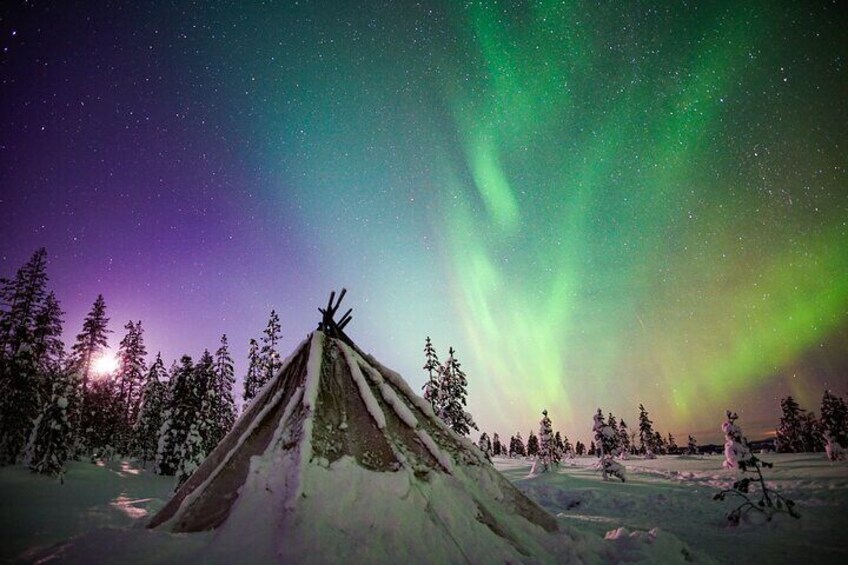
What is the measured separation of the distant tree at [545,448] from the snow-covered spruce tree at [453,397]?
14.7 metres

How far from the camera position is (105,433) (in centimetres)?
4044

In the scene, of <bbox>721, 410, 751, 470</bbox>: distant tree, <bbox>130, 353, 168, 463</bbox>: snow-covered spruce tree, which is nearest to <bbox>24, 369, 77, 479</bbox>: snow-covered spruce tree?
<bbox>130, 353, 168, 463</bbox>: snow-covered spruce tree

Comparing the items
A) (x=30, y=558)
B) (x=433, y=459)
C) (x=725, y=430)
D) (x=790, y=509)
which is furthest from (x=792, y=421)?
(x=30, y=558)

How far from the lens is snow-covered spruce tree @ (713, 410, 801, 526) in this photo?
12547 mm

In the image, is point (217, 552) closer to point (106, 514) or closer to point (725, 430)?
point (106, 514)

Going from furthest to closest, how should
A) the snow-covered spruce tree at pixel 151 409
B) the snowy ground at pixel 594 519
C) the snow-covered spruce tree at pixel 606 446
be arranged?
the snow-covered spruce tree at pixel 151 409 → the snow-covered spruce tree at pixel 606 446 → the snowy ground at pixel 594 519

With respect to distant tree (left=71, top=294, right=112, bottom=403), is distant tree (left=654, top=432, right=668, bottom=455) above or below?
below

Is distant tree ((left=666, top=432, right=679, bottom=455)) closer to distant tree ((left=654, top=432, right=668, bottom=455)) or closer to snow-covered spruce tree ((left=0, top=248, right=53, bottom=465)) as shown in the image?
distant tree ((left=654, top=432, right=668, bottom=455))

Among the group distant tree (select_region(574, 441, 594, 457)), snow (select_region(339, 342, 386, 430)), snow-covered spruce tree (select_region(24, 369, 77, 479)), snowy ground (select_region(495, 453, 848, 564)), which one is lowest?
distant tree (select_region(574, 441, 594, 457))

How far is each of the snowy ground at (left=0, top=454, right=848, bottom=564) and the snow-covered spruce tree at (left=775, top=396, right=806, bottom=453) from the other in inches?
2529

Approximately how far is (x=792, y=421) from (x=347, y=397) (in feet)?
319

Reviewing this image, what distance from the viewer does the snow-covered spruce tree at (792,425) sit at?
225 ft

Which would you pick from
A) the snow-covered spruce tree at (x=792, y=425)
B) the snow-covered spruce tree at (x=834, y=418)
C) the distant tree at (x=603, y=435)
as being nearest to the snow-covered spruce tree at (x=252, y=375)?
the distant tree at (x=603, y=435)

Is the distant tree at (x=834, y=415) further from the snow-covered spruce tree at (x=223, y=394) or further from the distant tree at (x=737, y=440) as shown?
the snow-covered spruce tree at (x=223, y=394)
